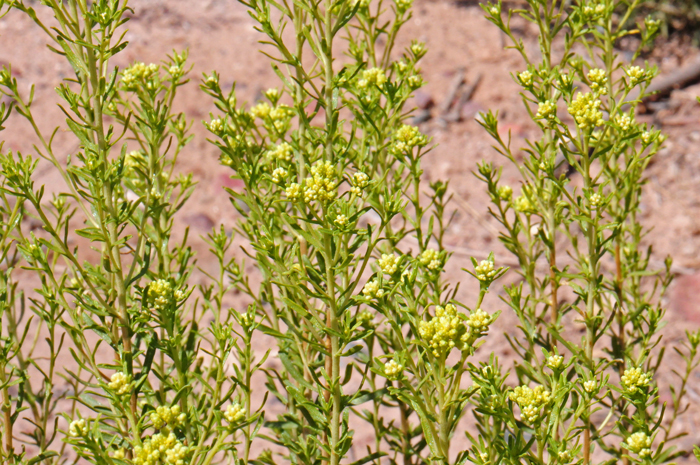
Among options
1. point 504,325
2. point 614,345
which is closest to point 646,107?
point 504,325

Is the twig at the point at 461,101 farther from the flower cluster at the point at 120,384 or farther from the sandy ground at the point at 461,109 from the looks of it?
the flower cluster at the point at 120,384

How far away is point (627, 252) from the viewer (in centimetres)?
268

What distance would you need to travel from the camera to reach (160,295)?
192 cm

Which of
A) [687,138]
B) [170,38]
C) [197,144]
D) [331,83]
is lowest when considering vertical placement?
[331,83]

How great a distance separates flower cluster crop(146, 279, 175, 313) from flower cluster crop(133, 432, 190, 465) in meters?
0.38

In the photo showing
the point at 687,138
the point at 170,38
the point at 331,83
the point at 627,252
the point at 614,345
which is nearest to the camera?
the point at 331,83

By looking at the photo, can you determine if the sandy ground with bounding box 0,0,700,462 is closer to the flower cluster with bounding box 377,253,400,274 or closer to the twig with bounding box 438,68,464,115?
the twig with bounding box 438,68,464,115

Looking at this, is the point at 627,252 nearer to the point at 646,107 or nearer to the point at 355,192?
the point at 355,192

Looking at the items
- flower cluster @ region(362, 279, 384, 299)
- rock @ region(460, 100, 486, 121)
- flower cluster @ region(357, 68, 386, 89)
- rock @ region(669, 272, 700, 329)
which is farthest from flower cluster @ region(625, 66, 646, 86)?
rock @ region(460, 100, 486, 121)

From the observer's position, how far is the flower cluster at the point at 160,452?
1608mm

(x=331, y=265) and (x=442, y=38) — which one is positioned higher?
(x=442, y=38)

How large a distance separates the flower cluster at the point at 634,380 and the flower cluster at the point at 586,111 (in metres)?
0.61

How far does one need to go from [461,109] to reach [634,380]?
4057mm

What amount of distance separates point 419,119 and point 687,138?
1.91 m
